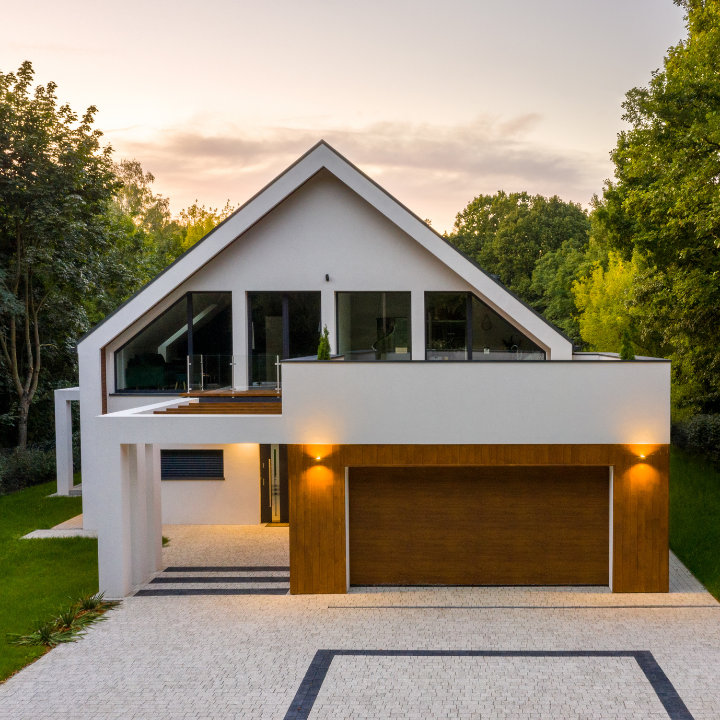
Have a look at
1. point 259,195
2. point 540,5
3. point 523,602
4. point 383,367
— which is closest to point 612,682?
point 523,602

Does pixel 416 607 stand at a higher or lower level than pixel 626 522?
lower

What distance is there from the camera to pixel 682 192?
526 inches

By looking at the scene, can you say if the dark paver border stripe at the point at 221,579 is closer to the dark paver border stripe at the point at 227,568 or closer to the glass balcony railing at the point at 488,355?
the dark paver border stripe at the point at 227,568

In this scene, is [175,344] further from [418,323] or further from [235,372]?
[418,323]

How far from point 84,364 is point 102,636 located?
7365 mm

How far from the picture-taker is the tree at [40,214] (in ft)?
64.2

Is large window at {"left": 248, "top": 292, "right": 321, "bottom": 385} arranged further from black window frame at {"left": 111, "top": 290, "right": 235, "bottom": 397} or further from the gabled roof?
the gabled roof

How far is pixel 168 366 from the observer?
1458 cm

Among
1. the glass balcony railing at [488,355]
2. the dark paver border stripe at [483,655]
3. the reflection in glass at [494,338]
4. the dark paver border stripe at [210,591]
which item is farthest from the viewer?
the reflection in glass at [494,338]

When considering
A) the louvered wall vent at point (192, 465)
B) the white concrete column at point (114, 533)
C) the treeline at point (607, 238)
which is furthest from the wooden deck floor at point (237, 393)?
the treeline at point (607, 238)

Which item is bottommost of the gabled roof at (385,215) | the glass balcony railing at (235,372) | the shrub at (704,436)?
the shrub at (704,436)

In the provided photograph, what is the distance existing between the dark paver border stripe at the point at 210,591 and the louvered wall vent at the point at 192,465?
174 inches

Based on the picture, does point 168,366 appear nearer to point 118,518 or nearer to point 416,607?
point 118,518

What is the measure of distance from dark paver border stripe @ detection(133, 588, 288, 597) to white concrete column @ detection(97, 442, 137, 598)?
0.41 metres
